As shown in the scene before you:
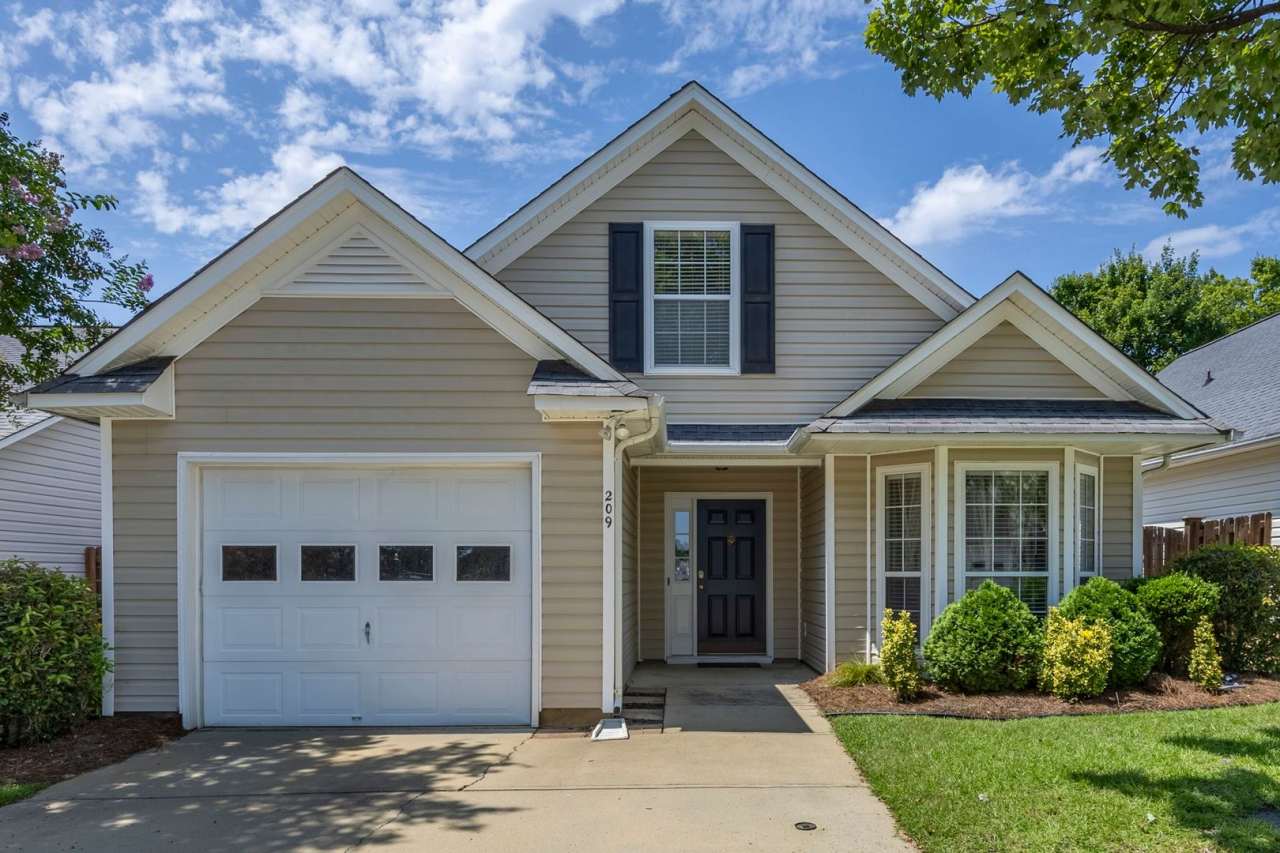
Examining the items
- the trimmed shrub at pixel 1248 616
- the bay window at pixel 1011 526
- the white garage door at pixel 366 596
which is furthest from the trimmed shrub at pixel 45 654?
the trimmed shrub at pixel 1248 616

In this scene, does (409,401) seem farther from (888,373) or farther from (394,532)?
(888,373)

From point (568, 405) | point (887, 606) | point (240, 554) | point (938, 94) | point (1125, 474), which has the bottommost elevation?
point (887, 606)

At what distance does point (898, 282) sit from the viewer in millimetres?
10891

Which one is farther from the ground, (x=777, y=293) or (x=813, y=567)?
(x=777, y=293)

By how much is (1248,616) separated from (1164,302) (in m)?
23.8

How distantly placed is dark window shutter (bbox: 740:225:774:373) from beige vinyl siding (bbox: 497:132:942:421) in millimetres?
144

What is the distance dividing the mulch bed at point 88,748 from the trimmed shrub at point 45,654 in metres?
0.16

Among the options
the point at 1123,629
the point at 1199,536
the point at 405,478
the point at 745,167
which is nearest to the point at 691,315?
the point at 745,167

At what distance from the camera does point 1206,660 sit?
8.55m

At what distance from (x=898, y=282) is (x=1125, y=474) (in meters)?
3.45

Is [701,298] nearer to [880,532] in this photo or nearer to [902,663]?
[880,532]

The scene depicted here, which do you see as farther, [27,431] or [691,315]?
[27,431]

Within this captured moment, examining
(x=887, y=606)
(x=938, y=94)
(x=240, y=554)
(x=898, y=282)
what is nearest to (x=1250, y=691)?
(x=887, y=606)

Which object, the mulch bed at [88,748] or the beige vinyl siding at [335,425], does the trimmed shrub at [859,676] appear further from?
the mulch bed at [88,748]
